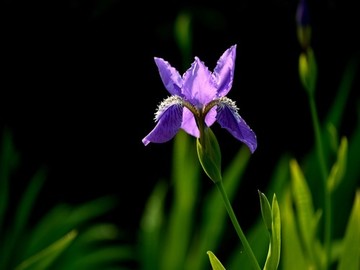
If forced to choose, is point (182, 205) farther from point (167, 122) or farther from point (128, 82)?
point (167, 122)

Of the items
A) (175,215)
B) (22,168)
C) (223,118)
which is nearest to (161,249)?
(175,215)

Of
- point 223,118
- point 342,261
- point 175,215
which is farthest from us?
point 175,215

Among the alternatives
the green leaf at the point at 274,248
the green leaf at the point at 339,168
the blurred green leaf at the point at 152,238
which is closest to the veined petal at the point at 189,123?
the green leaf at the point at 274,248

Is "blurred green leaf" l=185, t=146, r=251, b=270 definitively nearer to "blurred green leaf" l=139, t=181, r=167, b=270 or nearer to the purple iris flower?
"blurred green leaf" l=139, t=181, r=167, b=270

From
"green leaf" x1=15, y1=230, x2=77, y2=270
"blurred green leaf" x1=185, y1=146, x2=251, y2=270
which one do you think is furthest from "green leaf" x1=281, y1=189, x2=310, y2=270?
"green leaf" x1=15, y1=230, x2=77, y2=270

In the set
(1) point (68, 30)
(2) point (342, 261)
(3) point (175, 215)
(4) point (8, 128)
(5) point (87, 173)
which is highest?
(1) point (68, 30)

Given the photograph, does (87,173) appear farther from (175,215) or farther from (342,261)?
(342,261)

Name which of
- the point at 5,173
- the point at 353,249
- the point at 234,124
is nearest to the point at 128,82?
the point at 5,173
